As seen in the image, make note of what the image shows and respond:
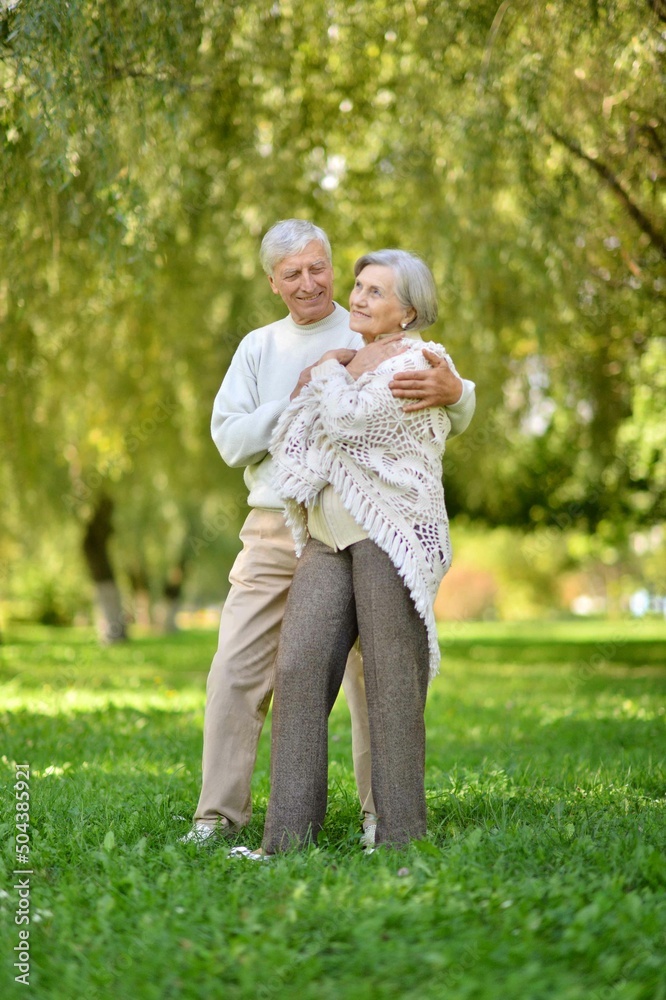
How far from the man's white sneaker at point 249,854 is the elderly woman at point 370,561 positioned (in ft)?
0.12

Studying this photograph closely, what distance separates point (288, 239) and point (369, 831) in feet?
6.44

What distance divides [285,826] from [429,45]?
504 centimetres

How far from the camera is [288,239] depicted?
3.42 meters

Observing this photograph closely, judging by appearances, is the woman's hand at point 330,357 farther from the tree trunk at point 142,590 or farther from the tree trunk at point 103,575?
the tree trunk at point 142,590

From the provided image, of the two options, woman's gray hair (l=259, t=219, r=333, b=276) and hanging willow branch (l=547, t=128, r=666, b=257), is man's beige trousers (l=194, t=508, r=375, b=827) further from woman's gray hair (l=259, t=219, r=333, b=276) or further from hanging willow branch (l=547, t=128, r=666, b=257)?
hanging willow branch (l=547, t=128, r=666, b=257)

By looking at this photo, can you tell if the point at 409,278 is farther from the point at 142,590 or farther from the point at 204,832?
the point at 142,590

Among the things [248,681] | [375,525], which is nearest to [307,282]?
[375,525]

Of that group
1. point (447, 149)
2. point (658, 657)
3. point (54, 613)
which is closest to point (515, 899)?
point (447, 149)

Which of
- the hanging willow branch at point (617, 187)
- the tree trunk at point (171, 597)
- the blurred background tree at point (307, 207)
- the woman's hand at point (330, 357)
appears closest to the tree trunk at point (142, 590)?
the tree trunk at point (171, 597)

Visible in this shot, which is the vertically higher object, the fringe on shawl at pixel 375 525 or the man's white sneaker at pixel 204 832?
the fringe on shawl at pixel 375 525

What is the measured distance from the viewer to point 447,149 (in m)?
7.17

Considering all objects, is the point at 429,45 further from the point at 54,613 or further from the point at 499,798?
the point at 54,613

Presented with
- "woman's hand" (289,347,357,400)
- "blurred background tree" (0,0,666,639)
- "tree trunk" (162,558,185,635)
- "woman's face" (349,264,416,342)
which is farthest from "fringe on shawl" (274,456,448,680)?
"tree trunk" (162,558,185,635)

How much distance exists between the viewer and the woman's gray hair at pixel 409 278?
3.20m
